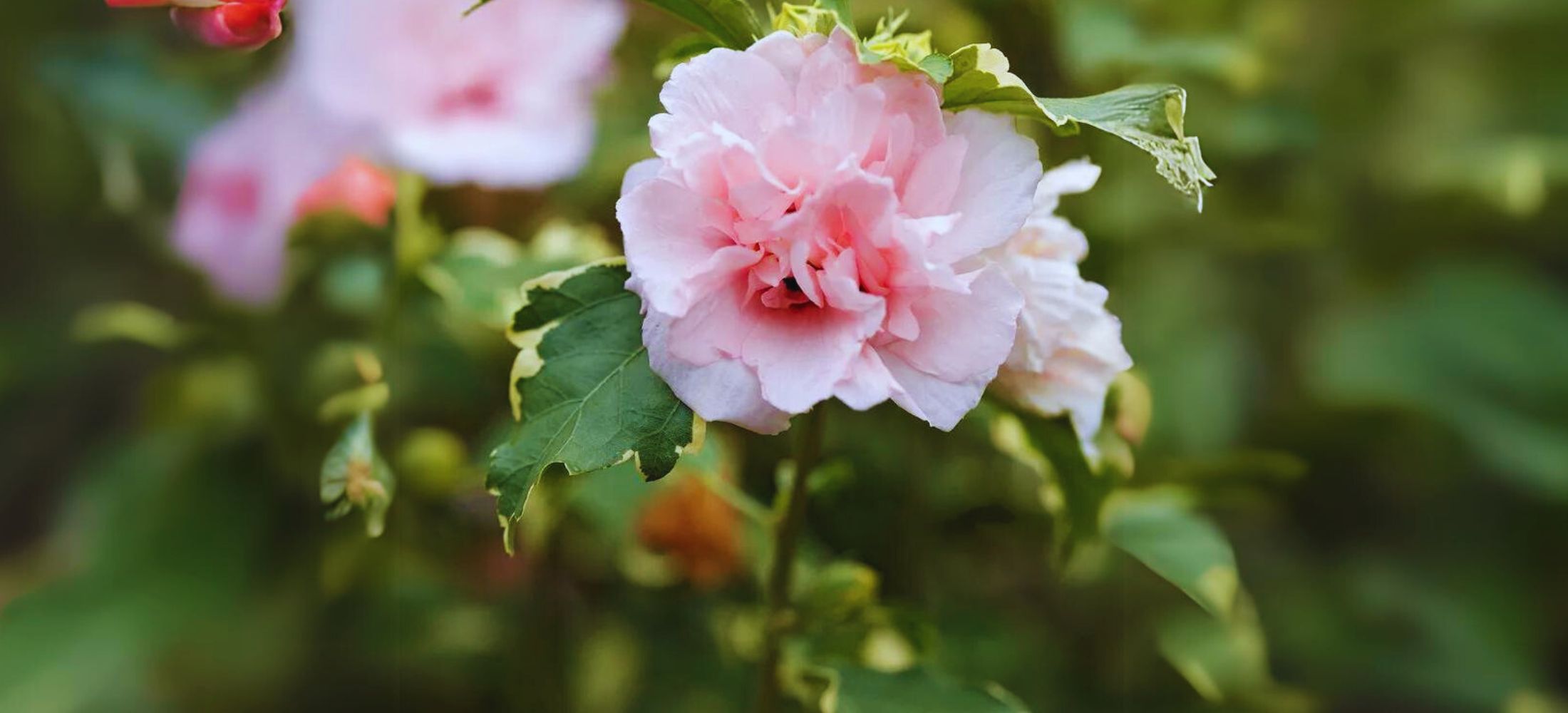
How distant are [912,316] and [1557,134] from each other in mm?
982

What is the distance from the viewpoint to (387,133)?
2.19 feet

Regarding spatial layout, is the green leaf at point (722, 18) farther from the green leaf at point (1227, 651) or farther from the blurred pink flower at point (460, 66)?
the green leaf at point (1227, 651)

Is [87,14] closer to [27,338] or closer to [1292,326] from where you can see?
[27,338]

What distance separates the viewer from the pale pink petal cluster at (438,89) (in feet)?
2.16

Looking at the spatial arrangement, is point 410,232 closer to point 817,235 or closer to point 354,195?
point 354,195

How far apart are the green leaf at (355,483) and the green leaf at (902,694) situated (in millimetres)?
173

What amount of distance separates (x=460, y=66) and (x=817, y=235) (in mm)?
403

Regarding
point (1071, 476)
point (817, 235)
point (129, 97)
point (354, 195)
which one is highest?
point (817, 235)

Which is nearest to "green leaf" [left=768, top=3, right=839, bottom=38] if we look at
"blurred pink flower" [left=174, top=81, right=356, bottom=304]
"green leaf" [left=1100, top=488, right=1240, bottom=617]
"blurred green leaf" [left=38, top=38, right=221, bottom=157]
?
"green leaf" [left=1100, top=488, right=1240, bottom=617]

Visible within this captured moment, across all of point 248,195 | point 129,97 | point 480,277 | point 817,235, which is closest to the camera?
point 817,235

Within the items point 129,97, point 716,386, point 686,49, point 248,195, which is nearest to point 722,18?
point 686,49

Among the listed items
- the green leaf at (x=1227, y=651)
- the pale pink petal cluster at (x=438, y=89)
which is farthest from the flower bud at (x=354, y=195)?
the green leaf at (x=1227, y=651)

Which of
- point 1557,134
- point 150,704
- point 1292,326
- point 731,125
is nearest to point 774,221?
point 731,125

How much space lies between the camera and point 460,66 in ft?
2.24
